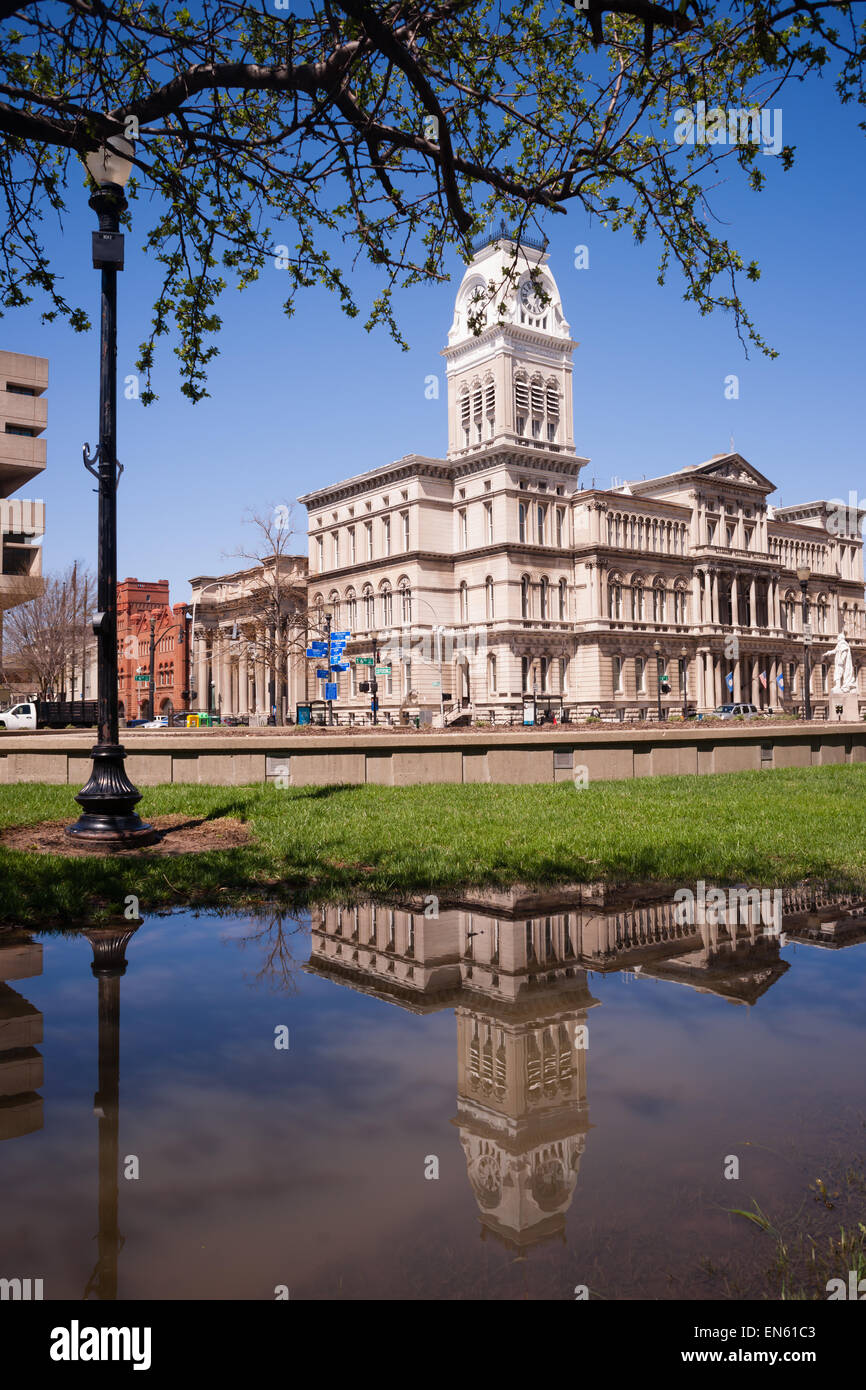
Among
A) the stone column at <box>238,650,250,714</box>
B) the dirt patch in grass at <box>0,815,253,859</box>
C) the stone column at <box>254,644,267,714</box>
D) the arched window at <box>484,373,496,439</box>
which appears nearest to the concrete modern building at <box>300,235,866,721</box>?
the arched window at <box>484,373,496,439</box>

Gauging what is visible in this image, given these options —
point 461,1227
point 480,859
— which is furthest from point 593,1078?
point 480,859

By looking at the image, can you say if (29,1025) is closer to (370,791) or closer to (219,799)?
(219,799)

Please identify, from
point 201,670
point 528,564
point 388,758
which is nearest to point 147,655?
point 201,670

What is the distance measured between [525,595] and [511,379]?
18.0m

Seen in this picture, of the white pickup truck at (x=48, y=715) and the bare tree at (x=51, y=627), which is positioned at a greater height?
the bare tree at (x=51, y=627)

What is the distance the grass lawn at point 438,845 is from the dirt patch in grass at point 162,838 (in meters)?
0.30

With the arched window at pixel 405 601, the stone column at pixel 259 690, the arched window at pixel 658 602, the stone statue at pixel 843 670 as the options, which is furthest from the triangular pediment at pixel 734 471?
the stone column at pixel 259 690

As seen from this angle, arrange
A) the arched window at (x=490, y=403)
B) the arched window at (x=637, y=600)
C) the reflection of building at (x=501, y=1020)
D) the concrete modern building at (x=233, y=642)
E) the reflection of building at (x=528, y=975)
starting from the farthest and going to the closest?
the concrete modern building at (x=233, y=642) < the arched window at (x=637, y=600) < the arched window at (x=490, y=403) < the reflection of building at (x=528, y=975) < the reflection of building at (x=501, y=1020)

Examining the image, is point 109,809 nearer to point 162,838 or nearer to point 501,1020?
point 162,838

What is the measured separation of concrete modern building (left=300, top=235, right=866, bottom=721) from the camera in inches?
2753

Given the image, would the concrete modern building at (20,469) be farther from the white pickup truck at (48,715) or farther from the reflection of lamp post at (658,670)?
the reflection of lamp post at (658,670)

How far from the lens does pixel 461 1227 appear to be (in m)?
2.64

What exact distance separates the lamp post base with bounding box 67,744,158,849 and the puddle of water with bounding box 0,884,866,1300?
3.38 m

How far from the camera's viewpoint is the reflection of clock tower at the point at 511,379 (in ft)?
236
